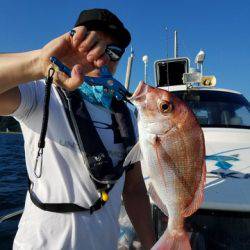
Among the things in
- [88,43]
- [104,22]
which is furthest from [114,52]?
[88,43]

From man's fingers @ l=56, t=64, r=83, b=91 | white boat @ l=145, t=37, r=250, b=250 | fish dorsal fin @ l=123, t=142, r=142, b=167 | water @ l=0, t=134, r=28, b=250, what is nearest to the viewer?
man's fingers @ l=56, t=64, r=83, b=91

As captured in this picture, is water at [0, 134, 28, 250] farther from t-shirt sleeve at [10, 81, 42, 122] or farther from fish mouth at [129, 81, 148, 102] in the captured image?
fish mouth at [129, 81, 148, 102]

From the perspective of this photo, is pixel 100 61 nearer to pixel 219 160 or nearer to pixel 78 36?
pixel 78 36

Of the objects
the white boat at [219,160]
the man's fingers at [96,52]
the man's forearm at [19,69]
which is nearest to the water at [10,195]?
the white boat at [219,160]

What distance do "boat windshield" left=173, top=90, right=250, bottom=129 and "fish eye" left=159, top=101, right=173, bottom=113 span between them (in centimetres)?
370

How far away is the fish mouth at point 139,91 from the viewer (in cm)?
185

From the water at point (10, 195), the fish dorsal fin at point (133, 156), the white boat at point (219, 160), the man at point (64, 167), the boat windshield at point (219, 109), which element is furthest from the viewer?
the water at point (10, 195)

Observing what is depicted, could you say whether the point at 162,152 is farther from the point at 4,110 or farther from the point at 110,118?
the point at 4,110

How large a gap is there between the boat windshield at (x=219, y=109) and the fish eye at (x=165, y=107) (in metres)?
3.70

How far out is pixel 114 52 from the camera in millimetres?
2090

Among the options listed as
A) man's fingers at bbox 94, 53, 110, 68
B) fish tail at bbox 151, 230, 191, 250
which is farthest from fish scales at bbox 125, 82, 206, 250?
man's fingers at bbox 94, 53, 110, 68

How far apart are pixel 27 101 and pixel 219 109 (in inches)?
163

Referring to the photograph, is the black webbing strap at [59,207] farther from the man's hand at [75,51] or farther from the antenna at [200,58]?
the antenna at [200,58]

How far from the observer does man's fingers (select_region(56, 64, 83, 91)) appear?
5.30 ft
